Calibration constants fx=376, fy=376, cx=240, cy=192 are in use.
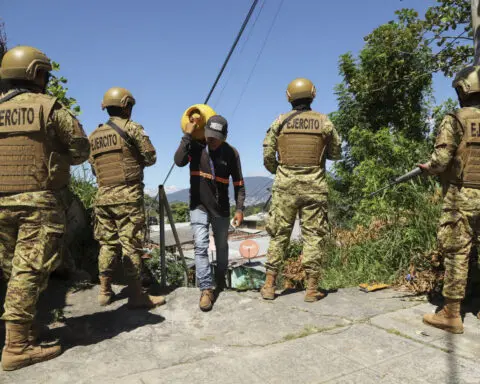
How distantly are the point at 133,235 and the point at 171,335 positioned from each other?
1066 mm

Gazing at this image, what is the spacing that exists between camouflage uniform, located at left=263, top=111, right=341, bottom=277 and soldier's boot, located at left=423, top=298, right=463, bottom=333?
1.15m

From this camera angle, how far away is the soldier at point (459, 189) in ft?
9.24

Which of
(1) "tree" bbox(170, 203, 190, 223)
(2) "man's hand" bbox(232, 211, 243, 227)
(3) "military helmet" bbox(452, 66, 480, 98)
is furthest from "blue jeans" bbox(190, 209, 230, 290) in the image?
(1) "tree" bbox(170, 203, 190, 223)

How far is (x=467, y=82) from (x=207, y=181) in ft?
7.60

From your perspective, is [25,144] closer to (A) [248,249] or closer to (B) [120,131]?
(B) [120,131]

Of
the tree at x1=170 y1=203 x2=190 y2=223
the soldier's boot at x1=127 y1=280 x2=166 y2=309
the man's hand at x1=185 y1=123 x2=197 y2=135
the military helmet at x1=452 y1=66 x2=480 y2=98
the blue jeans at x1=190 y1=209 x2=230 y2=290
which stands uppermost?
the military helmet at x1=452 y1=66 x2=480 y2=98

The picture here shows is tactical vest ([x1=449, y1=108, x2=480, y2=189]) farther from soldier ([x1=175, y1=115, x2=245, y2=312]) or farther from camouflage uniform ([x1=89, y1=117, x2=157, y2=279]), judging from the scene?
camouflage uniform ([x1=89, y1=117, x2=157, y2=279])

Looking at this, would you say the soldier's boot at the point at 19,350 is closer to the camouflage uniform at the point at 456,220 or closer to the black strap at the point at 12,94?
the black strap at the point at 12,94

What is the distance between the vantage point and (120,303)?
3760mm

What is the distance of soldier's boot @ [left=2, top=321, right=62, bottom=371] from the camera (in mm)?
2371

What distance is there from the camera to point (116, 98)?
360 centimetres

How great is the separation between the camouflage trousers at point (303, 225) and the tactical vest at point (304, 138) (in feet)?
1.19

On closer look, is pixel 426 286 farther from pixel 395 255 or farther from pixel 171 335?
pixel 171 335

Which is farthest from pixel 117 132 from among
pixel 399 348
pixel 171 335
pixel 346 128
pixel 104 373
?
pixel 346 128
